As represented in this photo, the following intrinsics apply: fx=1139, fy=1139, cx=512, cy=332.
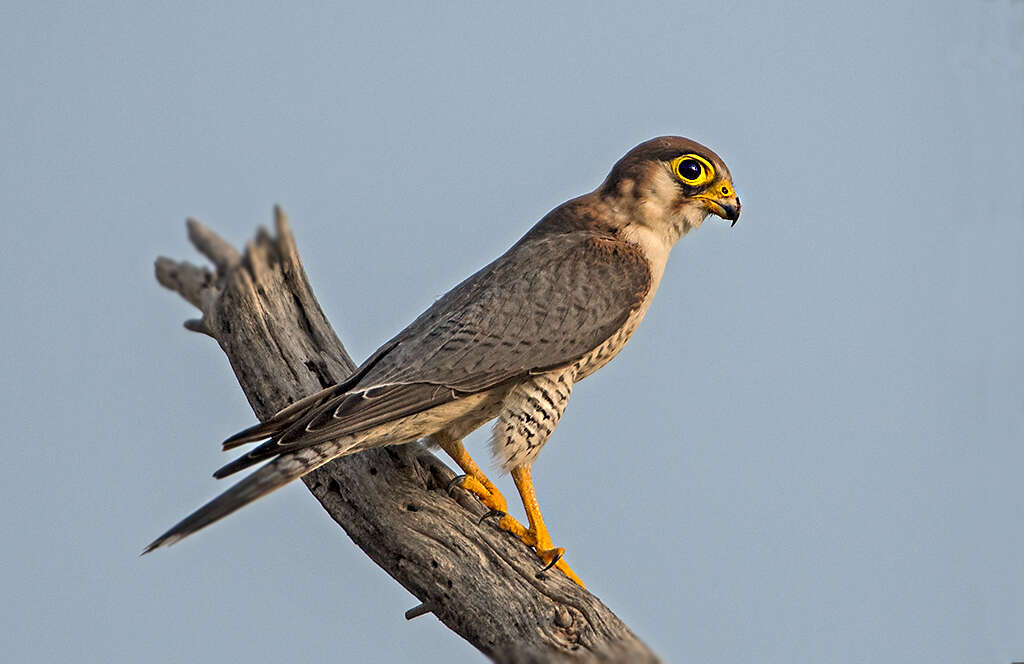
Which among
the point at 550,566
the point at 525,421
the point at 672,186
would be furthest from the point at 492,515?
the point at 672,186

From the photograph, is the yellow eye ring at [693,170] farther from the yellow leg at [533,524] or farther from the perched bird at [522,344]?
the yellow leg at [533,524]

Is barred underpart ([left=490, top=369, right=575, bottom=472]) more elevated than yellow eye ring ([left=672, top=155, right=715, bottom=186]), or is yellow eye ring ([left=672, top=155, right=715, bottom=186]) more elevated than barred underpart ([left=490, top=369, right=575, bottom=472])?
yellow eye ring ([left=672, top=155, right=715, bottom=186])

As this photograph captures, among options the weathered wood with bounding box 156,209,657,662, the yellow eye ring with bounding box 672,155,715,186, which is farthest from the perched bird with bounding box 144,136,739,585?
the weathered wood with bounding box 156,209,657,662

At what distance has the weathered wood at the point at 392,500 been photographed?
14.6 ft

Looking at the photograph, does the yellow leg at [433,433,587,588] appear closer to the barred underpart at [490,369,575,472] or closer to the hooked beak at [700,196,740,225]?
the barred underpart at [490,369,575,472]

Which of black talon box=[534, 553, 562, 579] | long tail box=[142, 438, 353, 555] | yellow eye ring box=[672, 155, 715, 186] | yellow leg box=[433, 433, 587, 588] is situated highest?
yellow eye ring box=[672, 155, 715, 186]

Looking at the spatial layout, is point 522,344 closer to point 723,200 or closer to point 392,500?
point 392,500

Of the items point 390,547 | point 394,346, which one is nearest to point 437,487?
point 390,547

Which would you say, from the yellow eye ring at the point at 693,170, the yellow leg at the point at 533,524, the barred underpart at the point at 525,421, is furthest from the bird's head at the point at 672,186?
the yellow leg at the point at 533,524

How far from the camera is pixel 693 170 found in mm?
5109

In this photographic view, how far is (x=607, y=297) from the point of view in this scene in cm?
479

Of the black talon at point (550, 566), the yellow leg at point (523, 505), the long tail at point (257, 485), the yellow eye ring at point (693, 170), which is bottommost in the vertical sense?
the black talon at point (550, 566)

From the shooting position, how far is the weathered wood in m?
4.46

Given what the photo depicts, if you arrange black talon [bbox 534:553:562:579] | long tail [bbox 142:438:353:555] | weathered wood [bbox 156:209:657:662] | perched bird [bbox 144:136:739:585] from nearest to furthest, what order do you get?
long tail [bbox 142:438:353:555], perched bird [bbox 144:136:739:585], weathered wood [bbox 156:209:657:662], black talon [bbox 534:553:562:579]
